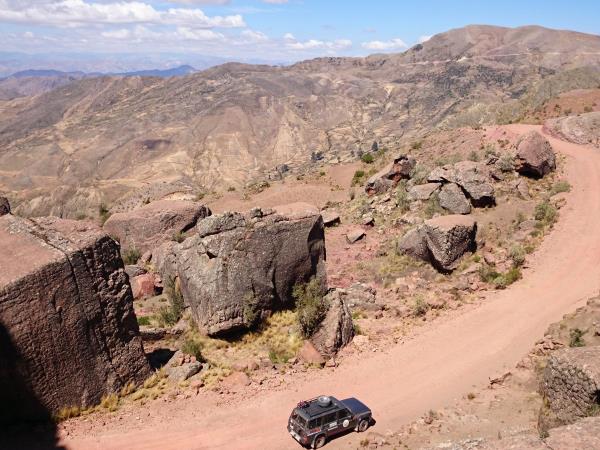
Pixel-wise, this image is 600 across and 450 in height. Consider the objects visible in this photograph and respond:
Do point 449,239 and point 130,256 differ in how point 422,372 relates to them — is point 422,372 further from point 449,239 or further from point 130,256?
point 130,256

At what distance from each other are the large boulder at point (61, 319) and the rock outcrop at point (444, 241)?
1627 centimetres

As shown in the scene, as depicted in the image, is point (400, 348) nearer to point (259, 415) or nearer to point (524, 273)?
point (259, 415)

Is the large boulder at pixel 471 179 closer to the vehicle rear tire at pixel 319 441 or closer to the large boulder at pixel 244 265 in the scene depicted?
the large boulder at pixel 244 265

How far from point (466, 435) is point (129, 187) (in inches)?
4878

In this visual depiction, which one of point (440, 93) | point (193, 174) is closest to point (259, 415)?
point (193, 174)

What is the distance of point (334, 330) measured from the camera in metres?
20.9

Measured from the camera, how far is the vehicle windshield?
15437 mm

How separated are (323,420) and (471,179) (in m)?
23.2

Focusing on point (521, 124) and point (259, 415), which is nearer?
point (259, 415)

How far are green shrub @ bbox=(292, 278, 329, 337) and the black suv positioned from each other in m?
5.16

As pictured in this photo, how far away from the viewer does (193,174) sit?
166 m

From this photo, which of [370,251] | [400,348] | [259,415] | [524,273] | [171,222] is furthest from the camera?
[171,222]

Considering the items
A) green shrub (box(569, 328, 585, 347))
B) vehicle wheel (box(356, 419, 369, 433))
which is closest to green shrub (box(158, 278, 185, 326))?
vehicle wheel (box(356, 419, 369, 433))

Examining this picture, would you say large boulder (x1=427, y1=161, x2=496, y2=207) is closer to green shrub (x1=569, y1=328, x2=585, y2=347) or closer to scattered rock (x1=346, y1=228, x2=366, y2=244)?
scattered rock (x1=346, y1=228, x2=366, y2=244)
